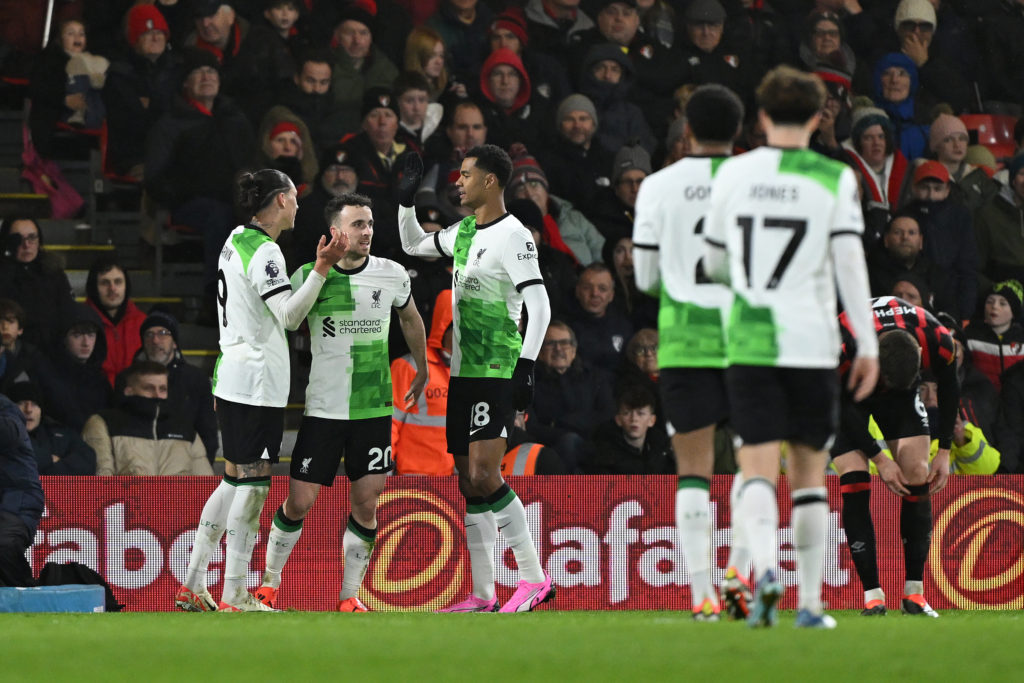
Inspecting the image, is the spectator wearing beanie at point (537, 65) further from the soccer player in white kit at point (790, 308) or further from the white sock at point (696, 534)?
the soccer player in white kit at point (790, 308)

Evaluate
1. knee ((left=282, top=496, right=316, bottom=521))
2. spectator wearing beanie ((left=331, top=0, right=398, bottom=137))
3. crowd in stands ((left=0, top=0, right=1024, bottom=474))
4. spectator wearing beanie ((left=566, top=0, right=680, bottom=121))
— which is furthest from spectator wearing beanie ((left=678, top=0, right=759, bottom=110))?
knee ((left=282, top=496, right=316, bottom=521))

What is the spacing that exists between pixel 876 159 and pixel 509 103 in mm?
3388

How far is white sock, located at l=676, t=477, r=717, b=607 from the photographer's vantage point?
6488 mm

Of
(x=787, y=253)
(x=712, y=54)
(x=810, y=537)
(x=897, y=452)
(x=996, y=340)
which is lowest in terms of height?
(x=810, y=537)

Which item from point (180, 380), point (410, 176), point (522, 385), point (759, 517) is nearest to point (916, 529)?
point (522, 385)

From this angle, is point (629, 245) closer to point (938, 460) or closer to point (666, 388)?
point (938, 460)

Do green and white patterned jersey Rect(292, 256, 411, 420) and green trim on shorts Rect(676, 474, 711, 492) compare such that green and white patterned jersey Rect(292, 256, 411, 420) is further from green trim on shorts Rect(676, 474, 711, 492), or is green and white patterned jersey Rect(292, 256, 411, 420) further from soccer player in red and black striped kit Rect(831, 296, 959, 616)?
green trim on shorts Rect(676, 474, 711, 492)

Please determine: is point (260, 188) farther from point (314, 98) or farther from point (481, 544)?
point (314, 98)

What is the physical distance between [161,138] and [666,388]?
7.60 m

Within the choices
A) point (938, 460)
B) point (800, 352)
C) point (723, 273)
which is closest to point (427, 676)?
point (800, 352)

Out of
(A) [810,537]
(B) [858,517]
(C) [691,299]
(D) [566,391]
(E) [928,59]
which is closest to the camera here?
(A) [810,537]

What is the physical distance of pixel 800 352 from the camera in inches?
230

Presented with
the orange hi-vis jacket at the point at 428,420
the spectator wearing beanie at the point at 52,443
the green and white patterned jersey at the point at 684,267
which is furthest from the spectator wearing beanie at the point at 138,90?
the green and white patterned jersey at the point at 684,267

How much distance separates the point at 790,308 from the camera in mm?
5844
